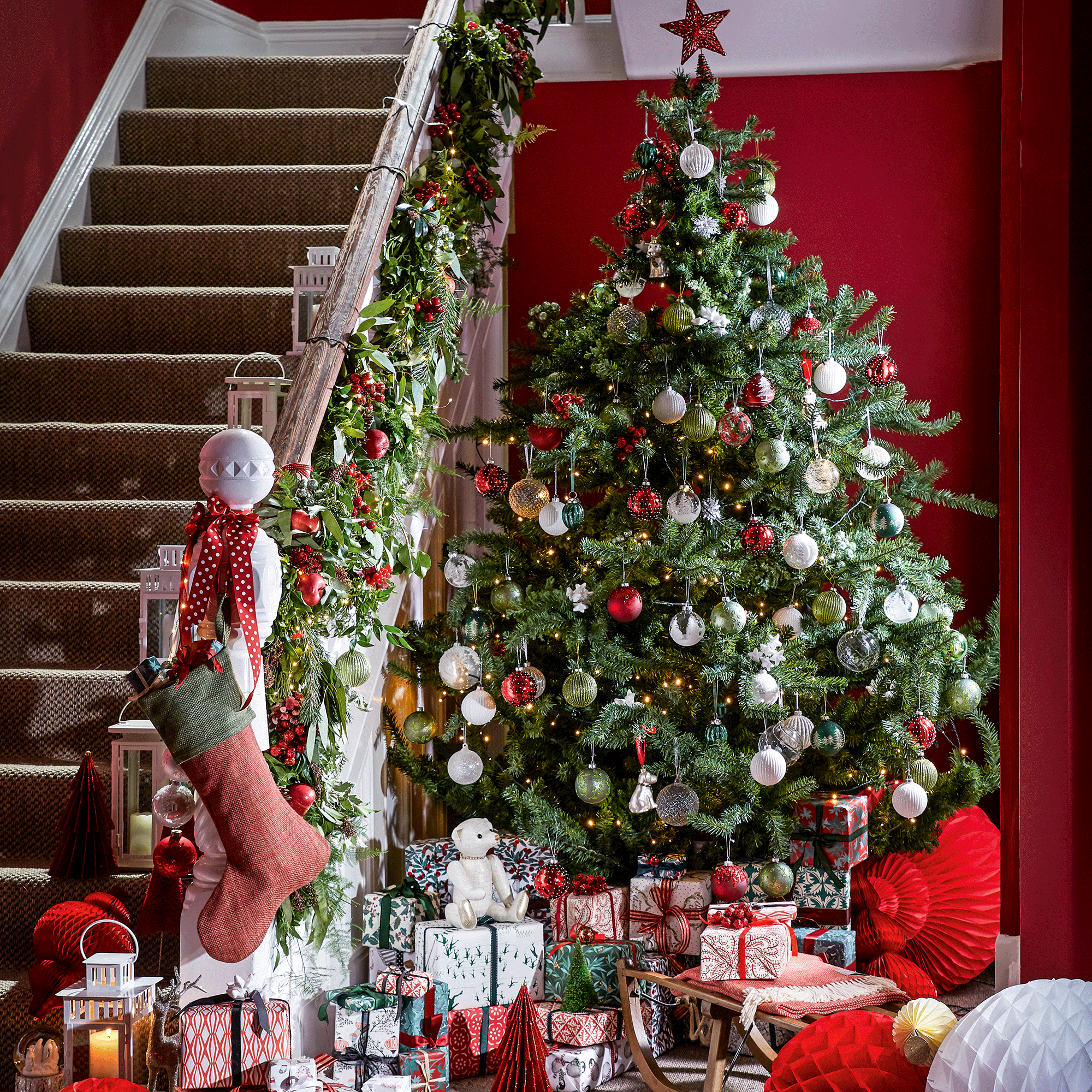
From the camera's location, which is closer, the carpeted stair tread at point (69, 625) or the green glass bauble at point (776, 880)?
the green glass bauble at point (776, 880)

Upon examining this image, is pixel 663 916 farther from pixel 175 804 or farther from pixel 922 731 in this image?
pixel 175 804

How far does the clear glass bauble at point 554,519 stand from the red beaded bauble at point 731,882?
2.96 ft

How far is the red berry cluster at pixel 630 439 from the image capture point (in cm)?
297

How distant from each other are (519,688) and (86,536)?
1.26m

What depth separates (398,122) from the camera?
2748mm

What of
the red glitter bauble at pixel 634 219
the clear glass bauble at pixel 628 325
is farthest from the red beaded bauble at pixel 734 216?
the clear glass bauble at pixel 628 325

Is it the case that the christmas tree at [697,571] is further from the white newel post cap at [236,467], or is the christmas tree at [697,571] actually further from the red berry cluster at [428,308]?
the white newel post cap at [236,467]

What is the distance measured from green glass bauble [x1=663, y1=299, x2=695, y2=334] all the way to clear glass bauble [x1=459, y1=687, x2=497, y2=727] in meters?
0.86

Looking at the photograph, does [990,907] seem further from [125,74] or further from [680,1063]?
[125,74]

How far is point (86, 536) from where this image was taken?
10.5 feet

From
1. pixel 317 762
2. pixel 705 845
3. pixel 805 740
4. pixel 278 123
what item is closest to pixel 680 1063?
pixel 705 845

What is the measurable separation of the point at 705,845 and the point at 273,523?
1534 mm

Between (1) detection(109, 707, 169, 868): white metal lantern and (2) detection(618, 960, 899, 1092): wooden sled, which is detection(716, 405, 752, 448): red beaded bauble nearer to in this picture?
(2) detection(618, 960, 899, 1092): wooden sled

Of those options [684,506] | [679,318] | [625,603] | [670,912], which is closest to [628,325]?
[679,318]
